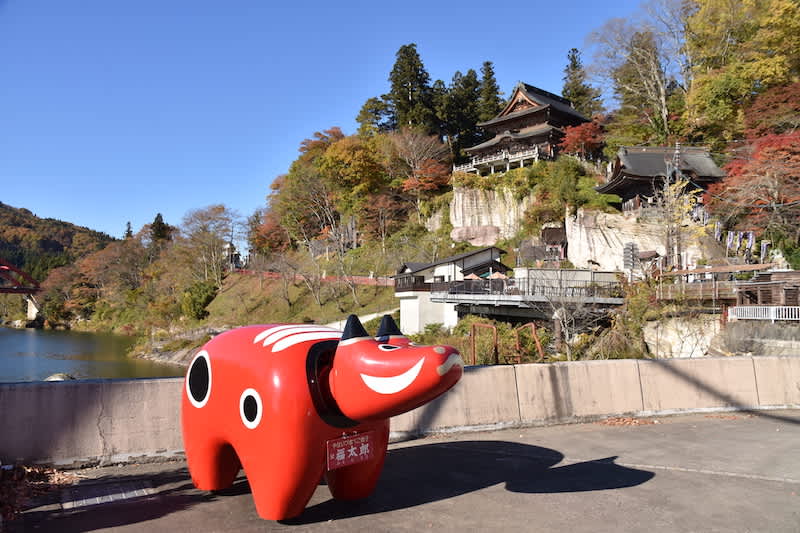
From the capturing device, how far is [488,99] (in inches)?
2534

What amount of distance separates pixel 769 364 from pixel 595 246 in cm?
2670

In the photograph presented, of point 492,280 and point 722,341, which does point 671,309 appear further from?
point 492,280

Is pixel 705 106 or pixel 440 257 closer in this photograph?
pixel 705 106

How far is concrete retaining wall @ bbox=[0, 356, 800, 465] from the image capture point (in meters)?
6.74

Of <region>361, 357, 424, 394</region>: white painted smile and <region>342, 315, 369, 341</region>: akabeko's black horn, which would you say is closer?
<region>361, 357, 424, 394</region>: white painted smile

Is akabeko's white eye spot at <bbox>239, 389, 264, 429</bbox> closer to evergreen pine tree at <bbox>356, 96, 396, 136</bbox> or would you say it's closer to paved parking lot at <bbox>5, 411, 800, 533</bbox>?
paved parking lot at <bbox>5, 411, 800, 533</bbox>

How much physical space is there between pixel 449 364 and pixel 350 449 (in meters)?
1.46

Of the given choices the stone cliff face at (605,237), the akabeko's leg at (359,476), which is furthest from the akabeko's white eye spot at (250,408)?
the stone cliff face at (605,237)

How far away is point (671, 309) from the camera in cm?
2186

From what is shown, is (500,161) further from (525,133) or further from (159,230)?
(159,230)

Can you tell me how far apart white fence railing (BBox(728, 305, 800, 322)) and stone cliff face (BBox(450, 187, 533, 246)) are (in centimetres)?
2859

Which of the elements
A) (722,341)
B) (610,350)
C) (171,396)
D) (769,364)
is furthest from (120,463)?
(722,341)

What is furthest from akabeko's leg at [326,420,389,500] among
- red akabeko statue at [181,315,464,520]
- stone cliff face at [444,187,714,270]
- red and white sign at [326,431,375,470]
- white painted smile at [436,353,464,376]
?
stone cliff face at [444,187,714,270]

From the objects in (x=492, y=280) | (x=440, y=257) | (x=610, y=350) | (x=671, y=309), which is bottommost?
(x=610, y=350)
